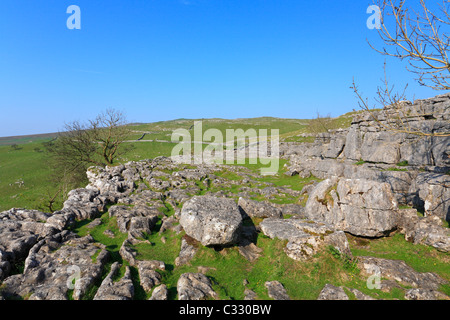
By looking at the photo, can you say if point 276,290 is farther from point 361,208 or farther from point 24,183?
point 24,183

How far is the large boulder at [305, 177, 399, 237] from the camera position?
15266 millimetres

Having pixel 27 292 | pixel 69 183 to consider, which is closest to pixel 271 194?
pixel 27 292

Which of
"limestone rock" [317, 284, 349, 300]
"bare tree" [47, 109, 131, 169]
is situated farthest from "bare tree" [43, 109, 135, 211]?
"limestone rock" [317, 284, 349, 300]

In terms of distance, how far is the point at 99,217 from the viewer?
19844mm

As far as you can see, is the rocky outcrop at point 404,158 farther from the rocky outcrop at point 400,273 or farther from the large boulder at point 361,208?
the rocky outcrop at point 400,273

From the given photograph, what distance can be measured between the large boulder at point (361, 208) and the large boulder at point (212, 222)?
756cm

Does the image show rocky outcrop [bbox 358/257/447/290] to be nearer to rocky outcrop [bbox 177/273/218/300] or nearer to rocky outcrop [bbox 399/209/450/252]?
rocky outcrop [bbox 399/209/450/252]

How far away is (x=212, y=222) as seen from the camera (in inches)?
538

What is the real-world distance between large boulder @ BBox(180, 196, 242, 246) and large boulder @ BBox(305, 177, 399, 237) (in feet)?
24.8

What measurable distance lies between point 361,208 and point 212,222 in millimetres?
10993

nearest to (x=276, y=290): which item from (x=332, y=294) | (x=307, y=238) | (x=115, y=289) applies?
(x=332, y=294)

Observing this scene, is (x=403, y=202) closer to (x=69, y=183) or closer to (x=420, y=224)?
(x=420, y=224)
